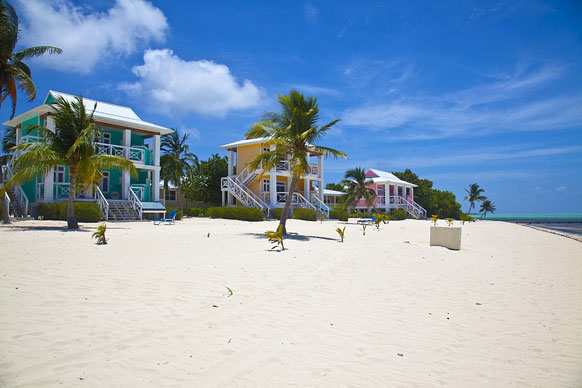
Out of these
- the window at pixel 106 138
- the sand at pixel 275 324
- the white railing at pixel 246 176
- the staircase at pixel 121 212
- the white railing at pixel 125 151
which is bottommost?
the sand at pixel 275 324

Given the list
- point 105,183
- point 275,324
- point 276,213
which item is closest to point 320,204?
point 276,213

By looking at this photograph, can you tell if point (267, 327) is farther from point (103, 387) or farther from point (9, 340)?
point (9, 340)

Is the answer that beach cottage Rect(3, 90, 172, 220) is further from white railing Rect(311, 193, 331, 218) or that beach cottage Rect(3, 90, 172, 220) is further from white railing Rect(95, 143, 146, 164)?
white railing Rect(311, 193, 331, 218)

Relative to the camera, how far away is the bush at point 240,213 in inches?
958

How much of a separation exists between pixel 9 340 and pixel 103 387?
1.39 meters

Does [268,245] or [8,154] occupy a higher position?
[8,154]

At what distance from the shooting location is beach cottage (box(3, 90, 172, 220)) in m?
20.2

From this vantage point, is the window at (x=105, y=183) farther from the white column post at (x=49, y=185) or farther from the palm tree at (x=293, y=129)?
the palm tree at (x=293, y=129)

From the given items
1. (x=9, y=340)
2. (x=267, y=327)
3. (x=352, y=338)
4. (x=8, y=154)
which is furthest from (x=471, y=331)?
(x=8, y=154)

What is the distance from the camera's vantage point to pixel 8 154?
30.3 meters

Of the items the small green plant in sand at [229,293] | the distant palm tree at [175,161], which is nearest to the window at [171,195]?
the distant palm tree at [175,161]

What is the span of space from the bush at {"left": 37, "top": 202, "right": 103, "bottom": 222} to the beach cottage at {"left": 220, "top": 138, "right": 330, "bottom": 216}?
12.0 metres

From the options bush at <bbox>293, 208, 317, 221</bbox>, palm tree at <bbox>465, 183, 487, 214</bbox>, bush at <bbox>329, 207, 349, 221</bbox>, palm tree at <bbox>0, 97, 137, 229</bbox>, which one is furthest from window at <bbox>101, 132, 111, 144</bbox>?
palm tree at <bbox>465, 183, 487, 214</bbox>

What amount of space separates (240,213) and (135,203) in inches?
270
